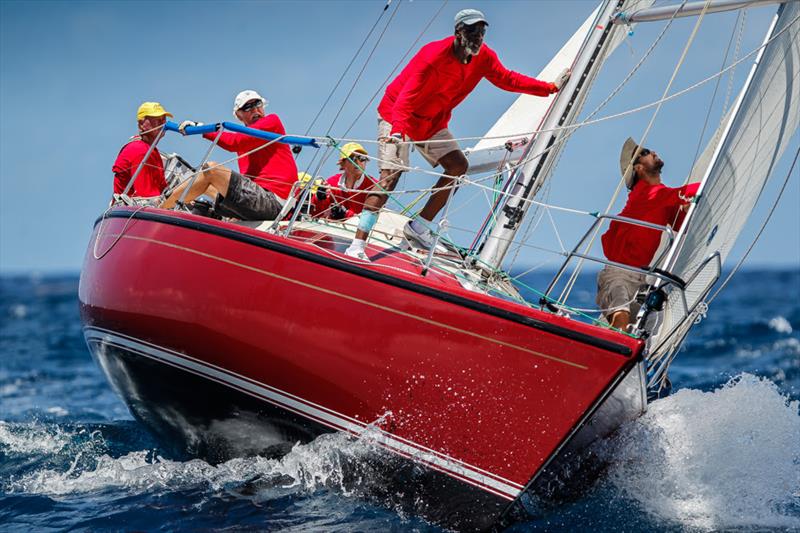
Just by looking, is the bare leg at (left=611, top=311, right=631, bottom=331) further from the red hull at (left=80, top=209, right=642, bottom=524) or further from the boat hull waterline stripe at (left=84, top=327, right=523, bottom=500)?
the boat hull waterline stripe at (left=84, top=327, right=523, bottom=500)

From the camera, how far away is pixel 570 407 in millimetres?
4562

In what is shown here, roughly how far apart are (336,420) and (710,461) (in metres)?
2.12

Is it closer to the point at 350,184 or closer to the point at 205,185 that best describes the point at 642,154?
the point at 350,184

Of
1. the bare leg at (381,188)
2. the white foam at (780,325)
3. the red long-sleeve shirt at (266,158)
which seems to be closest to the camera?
the bare leg at (381,188)

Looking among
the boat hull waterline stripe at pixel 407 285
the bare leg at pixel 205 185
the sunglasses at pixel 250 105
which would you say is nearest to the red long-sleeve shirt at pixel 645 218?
the boat hull waterline stripe at pixel 407 285

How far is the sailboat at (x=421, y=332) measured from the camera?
15.2 feet

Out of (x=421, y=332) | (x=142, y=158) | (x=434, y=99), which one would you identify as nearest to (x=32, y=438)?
(x=142, y=158)

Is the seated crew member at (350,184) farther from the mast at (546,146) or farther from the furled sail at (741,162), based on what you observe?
the furled sail at (741,162)

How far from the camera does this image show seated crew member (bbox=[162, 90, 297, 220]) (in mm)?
5734

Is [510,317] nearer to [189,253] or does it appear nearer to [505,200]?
[505,200]

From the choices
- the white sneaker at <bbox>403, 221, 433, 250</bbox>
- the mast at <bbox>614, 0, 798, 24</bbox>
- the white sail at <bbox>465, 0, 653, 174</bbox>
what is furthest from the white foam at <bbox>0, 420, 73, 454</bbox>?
the mast at <bbox>614, 0, 798, 24</bbox>

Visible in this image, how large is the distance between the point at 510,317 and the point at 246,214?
80.0 inches

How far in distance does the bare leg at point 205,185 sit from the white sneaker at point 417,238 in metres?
1.13

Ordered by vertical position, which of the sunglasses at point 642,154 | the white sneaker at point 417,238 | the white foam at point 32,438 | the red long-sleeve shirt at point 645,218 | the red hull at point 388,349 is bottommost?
the white foam at point 32,438
